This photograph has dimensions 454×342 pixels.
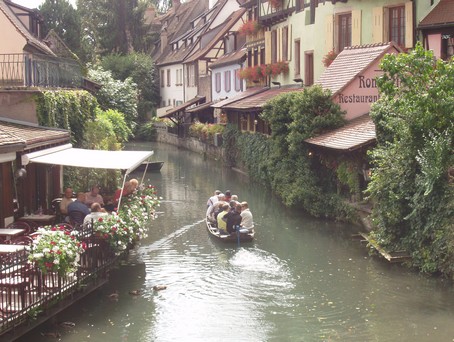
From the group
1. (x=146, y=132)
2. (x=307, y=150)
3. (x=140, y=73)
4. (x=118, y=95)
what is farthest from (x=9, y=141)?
(x=140, y=73)

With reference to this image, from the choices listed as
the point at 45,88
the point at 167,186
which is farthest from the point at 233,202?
the point at 167,186

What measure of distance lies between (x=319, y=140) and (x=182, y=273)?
799cm

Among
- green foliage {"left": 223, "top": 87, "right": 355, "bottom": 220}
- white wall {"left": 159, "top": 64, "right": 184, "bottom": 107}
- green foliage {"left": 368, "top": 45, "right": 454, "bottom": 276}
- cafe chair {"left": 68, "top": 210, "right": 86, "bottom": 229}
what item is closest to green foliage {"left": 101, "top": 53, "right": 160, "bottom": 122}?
white wall {"left": 159, "top": 64, "right": 184, "bottom": 107}

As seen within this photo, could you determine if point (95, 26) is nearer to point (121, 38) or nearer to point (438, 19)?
point (121, 38)

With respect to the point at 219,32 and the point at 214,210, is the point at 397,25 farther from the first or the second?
the point at 219,32

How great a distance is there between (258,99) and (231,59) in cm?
1350

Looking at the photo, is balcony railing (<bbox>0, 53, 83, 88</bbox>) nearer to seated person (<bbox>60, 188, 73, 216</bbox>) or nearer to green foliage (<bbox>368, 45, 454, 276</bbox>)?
seated person (<bbox>60, 188, 73, 216</bbox>)

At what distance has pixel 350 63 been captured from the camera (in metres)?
25.9

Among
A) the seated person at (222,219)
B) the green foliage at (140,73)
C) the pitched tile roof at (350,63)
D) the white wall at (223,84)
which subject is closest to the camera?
the seated person at (222,219)

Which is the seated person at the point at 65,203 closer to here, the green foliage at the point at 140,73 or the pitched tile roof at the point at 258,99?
the pitched tile roof at the point at 258,99

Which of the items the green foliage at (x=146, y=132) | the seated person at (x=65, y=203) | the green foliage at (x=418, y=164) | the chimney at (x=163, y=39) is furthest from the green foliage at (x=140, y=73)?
the green foliage at (x=418, y=164)

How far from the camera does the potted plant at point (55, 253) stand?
11.5m

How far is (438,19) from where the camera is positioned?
80.2 ft

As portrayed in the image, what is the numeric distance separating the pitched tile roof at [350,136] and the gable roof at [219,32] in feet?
101
